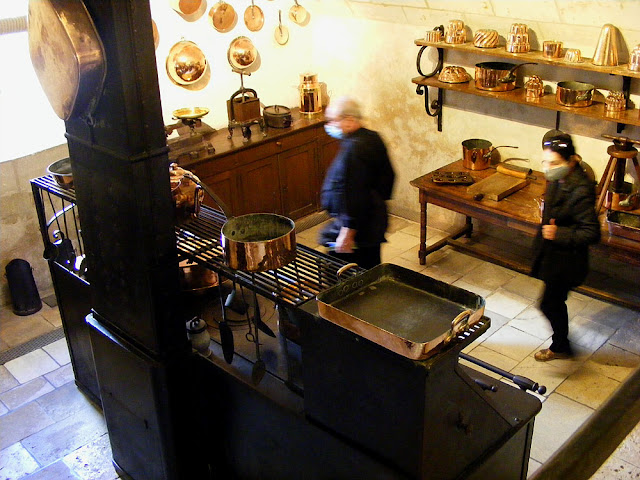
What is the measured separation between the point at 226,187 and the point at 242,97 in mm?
1019

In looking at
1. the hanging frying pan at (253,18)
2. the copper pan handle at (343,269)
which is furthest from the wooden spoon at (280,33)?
the copper pan handle at (343,269)

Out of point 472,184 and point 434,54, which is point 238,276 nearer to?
point 472,184

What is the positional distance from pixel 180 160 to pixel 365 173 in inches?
92.1

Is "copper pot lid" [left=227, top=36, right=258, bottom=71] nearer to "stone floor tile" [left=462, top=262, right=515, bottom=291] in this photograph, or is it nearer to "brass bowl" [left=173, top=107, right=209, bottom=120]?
"brass bowl" [left=173, top=107, right=209, bottom=120]

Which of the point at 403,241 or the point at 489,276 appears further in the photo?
the point at 403,241

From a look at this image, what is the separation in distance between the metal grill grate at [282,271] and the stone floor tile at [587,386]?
2.41 meters

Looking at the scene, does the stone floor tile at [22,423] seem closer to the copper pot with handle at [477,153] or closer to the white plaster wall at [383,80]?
the white plaster wall at [383,80]

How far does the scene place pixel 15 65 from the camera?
5.92 metres

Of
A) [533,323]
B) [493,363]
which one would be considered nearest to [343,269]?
[493,363]

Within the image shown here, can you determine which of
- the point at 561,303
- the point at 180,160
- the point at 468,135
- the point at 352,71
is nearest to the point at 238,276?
the point at 561,303

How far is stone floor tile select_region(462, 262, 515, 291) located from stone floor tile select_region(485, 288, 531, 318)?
13 centimetres

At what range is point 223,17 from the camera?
7.02 m

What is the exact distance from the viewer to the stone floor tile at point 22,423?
187 inches

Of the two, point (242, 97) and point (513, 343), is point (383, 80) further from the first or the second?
point (513, 343)
